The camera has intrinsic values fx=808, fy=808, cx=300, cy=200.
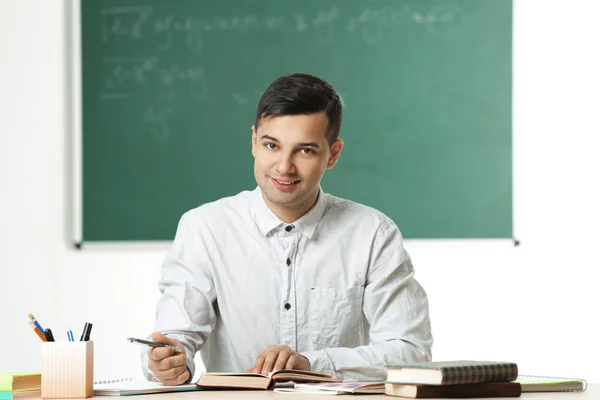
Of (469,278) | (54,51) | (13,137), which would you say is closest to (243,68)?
(54,51)

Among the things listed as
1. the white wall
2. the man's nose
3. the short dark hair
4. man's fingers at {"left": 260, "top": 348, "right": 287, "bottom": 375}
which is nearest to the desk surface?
man's fingers at {"left": 260, "top": 348, "right": 287, "bottom": 375}

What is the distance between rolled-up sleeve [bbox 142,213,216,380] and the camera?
194 cm

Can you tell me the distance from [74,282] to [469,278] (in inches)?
66.6

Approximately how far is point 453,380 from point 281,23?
95.4 inches

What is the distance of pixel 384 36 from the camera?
3.47 metres

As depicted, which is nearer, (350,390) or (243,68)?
(350,390)

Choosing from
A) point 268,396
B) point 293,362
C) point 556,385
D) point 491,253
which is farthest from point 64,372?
point 491,253

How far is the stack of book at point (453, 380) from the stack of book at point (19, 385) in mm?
673

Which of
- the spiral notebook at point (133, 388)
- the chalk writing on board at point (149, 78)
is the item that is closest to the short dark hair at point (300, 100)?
the spiral notebook at point (133, 388)

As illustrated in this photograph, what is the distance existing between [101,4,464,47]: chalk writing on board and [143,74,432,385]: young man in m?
1.46

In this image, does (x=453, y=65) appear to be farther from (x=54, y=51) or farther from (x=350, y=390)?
(x=350, y=390)

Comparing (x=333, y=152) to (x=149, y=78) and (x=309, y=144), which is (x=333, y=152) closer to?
(x=309, y=144)

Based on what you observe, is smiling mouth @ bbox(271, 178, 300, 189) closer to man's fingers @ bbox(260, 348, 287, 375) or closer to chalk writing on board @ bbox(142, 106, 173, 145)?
man's fingers @ bbox(260, 348, 287, 375)

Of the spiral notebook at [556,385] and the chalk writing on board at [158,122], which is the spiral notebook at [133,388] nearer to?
the spiral notebook at [556,385]
